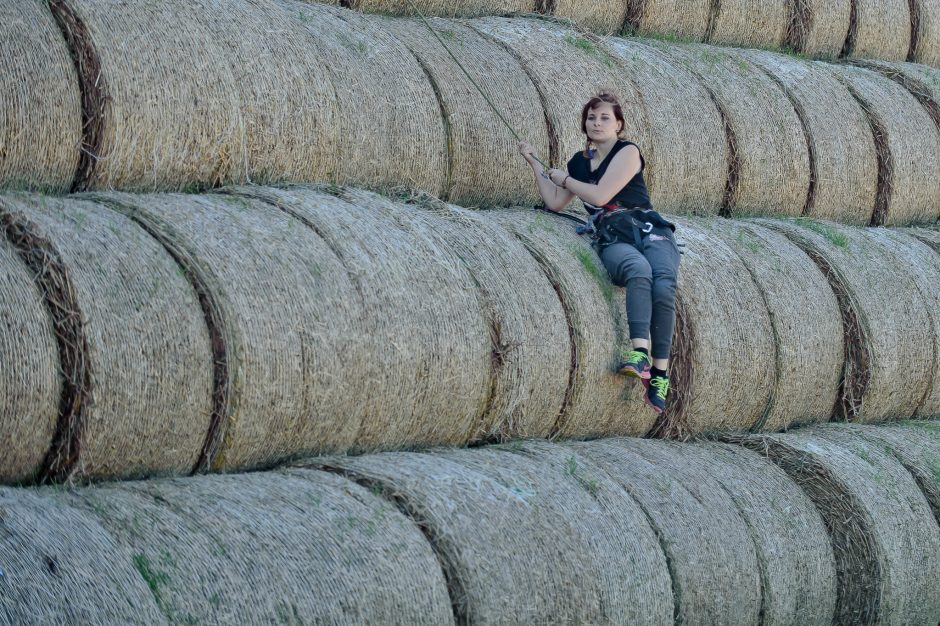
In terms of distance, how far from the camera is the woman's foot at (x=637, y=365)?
5.89 m

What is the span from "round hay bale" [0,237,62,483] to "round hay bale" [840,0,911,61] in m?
6.11

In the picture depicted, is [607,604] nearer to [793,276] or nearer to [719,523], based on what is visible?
[719,523]

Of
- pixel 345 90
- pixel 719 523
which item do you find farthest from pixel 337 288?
pixel 719 523

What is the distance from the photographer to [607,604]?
4922 mm

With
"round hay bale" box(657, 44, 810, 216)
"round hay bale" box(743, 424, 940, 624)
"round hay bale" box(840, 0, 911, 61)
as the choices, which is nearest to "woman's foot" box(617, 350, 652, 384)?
"round hay bale" box(743, 424, 940, 624)

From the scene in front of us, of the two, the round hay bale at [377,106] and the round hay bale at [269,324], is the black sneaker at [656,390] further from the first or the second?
the round hay bale at [269,324]

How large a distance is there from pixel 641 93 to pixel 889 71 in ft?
7.66

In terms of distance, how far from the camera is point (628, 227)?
20.7ft

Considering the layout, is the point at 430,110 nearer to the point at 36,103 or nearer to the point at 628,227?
the point at 628,227

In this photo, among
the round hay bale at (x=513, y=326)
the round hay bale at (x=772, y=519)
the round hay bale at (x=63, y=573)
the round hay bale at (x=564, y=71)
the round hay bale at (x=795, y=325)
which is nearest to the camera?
the round hay bale at (x=63, y=573)

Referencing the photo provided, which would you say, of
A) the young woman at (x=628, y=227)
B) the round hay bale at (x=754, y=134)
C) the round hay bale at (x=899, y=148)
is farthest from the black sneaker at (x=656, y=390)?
the round hay bale at (x=899, y=148)

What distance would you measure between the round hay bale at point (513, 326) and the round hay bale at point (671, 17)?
249 centimetres

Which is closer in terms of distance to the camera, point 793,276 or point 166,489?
point 166,489

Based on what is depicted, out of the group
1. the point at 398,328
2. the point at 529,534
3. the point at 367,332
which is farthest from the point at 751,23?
the point at 529,534
